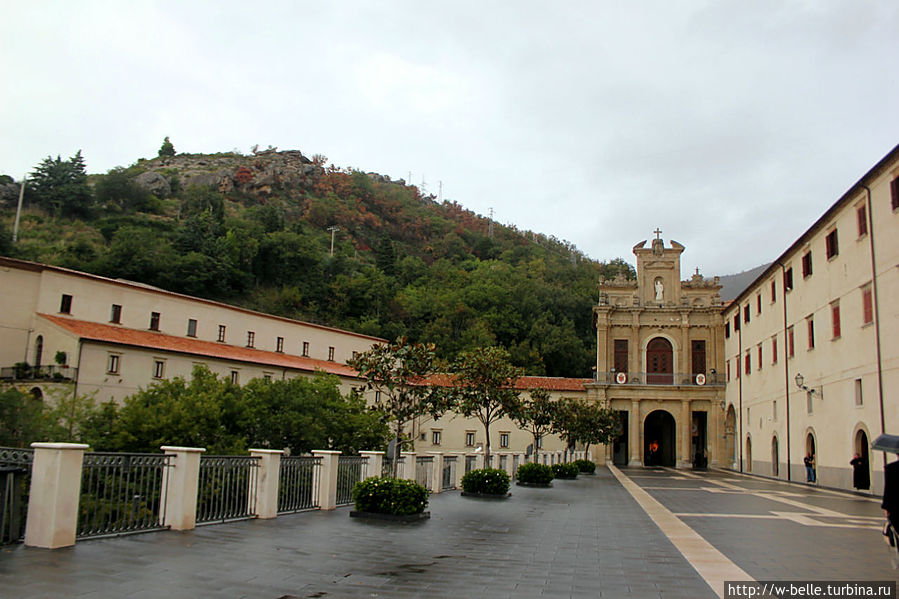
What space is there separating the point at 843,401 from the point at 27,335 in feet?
140

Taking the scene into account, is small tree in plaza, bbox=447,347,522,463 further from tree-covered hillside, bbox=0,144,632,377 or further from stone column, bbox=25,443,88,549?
tree-covered hillside, bbox=0,144,632,377

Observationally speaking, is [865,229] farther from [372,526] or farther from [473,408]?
[372,526]

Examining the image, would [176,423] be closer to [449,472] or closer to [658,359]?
[449,472]

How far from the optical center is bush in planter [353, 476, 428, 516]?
13.8m

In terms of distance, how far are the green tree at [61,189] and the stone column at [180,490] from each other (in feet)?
291

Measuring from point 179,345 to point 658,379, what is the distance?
36719mm

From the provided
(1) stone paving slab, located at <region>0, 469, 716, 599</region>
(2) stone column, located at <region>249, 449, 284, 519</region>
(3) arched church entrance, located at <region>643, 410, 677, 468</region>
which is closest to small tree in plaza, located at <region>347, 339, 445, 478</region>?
(2) stone column, located at <region>249, 449, 284, 519</region>

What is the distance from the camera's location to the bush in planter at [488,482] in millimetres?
20859

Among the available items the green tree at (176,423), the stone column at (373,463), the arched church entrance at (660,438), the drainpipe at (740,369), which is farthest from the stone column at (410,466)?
the arched church entrance at (660,438)

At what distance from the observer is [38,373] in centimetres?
3800

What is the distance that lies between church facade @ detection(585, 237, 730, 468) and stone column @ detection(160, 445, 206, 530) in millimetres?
46414

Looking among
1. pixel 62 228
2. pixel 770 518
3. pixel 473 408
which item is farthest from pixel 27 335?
pixel 62 228

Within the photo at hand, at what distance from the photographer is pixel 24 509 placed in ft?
29.4

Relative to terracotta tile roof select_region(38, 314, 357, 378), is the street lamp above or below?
below
